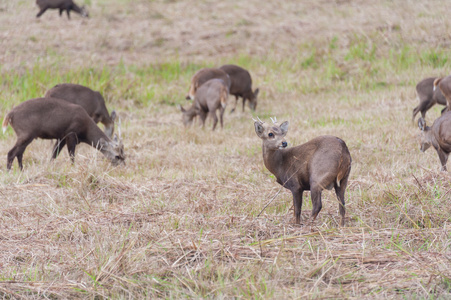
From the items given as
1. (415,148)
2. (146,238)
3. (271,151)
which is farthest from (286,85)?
(146,238)

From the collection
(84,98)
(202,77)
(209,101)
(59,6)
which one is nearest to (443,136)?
(209,101)

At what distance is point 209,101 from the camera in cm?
1086

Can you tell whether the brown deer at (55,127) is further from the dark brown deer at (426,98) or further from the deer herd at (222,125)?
the dark brown deer at (426,98)

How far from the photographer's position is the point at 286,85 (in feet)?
45.5

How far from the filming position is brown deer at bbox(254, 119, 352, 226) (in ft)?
14.4

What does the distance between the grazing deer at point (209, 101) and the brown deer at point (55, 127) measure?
283cm

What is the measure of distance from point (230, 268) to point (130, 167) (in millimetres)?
4513

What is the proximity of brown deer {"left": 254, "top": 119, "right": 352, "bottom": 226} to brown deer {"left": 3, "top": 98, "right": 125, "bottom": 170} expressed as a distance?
3681 millimetres

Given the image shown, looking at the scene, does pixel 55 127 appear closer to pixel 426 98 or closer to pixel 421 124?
pixel 421 124

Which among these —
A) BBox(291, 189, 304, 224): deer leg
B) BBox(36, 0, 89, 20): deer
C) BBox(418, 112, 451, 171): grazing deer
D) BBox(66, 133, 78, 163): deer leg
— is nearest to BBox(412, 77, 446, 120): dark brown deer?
BBox(418, 112, 451, 171): grazing deer

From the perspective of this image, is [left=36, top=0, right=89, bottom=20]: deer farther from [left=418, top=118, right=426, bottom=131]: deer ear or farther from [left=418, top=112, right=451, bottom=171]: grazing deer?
[left=418, top=112, right=451, bottom=171]: grazing deer

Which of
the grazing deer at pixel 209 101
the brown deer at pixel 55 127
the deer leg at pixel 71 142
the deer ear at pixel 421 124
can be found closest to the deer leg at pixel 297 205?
the deer ear at pixel 421 124

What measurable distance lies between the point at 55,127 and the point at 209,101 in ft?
12.0

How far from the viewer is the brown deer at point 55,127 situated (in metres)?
7.71
